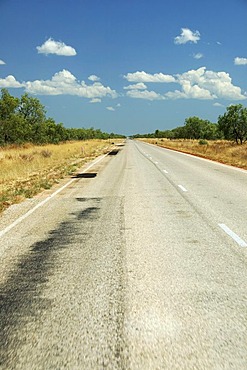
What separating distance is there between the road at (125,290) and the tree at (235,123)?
69.5m

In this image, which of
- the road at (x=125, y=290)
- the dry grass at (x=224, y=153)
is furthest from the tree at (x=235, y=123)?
the road at (x=125, y=290)

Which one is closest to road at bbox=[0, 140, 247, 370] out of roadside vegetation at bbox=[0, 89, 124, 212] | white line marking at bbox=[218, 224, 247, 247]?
white line marking at bbox=[218, 224, 247, 247]

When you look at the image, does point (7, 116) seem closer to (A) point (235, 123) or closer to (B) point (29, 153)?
(B) point (29, 153)

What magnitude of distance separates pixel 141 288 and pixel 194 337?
1.17 m

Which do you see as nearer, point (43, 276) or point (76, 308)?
point (76, 308)

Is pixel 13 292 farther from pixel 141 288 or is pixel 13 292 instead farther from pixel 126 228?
pixel 126 228

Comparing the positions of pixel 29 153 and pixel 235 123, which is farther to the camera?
pixel 235 123

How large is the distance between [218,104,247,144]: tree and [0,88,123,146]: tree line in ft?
118

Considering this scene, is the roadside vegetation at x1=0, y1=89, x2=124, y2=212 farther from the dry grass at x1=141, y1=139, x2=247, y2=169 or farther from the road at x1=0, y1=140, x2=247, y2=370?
the dry grass at x1=141, y1=139, x2=247, y2=169

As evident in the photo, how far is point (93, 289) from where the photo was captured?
164 inches

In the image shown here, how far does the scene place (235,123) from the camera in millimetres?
74000

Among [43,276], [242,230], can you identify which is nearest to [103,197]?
[242,230]

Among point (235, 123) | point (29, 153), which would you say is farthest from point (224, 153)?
point (235, 123)

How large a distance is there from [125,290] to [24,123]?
50.8m
